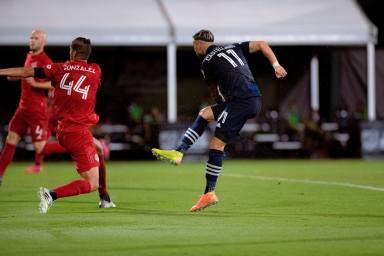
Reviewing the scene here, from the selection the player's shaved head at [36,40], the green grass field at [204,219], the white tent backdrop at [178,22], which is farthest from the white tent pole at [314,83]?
the player's shaved head at [36,40]

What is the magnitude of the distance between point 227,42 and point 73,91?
15.6 metres

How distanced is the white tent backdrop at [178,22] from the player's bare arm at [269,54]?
47.1ft

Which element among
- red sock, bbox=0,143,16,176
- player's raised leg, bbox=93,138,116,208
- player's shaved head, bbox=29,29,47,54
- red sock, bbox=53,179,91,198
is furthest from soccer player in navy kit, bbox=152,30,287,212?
player's shaved head, bbox=29,29,47,54

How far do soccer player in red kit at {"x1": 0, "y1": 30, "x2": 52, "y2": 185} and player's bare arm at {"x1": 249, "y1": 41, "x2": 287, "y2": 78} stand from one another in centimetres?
512

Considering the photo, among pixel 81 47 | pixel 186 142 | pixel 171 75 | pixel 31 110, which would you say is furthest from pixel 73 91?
pixel 171 75

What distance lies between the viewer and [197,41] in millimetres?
10922

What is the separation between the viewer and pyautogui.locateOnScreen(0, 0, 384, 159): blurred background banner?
25.0 metres

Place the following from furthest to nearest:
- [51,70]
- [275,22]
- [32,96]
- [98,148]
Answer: [275,22]
[32,96]
[98,148]
[51,70]

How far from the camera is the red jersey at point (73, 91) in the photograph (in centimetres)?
1035

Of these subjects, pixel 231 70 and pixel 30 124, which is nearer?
pixel 231 70

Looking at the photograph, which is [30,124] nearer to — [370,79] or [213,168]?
[213,168]

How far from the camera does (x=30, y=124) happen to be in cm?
1578

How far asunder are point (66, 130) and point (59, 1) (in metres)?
15.6

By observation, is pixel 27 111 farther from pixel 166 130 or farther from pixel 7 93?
pixel 7 93
